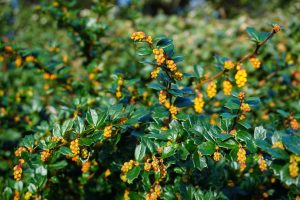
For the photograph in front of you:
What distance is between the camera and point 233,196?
5.69 feet

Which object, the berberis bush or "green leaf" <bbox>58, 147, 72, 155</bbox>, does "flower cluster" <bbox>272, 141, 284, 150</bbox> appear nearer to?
the berberis bush

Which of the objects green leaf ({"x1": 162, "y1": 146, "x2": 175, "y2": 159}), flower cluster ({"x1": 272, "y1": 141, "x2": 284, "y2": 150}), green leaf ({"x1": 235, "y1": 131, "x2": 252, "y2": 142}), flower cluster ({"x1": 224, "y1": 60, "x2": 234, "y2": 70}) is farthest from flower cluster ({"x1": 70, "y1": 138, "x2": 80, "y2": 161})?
flower cluster ({"x1": 224, "y1": 60, "x2": 234, "y2": 70})

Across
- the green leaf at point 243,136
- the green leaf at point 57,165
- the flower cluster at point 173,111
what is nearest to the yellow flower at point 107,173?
the green leaf at point 57,165

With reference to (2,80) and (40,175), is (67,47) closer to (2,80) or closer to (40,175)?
(2,80)

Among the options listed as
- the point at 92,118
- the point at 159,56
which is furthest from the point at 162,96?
the point at 92,118

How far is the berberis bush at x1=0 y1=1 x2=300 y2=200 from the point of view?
1.30 m

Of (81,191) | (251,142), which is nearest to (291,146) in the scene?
(251,142)

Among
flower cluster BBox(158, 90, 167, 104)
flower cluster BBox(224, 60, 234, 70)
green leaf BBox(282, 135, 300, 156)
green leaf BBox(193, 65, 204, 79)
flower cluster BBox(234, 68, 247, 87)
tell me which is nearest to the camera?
green leaf BBox(282, 135, 300, 156)

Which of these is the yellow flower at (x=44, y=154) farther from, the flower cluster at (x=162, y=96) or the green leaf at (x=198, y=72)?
the green leaf at (x=198, y=72)

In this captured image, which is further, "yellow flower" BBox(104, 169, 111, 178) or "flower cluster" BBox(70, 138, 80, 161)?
"yellow flower" BBox(104, 169, 111, 178)

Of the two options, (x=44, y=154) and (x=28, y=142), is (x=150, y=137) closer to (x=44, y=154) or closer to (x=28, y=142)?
(x=44, y=154)

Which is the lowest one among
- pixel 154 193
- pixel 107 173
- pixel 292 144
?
pixel 107 173

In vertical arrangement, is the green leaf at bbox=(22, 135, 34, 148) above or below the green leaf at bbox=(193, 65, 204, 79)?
below

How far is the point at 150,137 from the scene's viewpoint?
4.36ft
